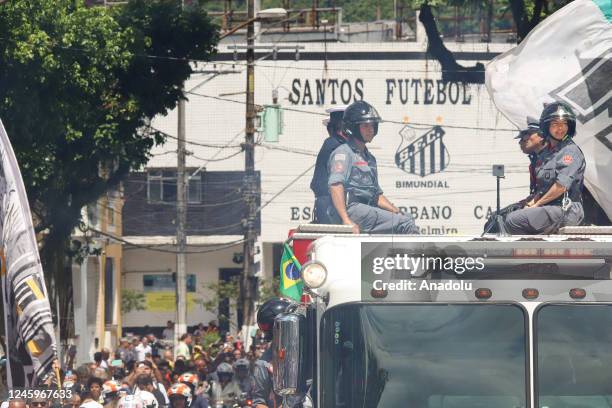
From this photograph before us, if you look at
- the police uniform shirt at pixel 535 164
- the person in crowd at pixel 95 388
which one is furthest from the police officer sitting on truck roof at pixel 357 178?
the person in crowd at pixel 95 388

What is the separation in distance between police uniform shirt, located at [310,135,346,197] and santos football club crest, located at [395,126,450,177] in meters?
39.2

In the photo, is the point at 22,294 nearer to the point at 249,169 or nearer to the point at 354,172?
the point at 354,172

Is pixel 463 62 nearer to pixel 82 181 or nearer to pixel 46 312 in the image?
pixel 82 181

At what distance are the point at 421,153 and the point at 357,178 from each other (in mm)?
40593

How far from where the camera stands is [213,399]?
1870 cm

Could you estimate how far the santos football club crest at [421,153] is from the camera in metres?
50.2

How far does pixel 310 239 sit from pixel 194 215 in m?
43.3

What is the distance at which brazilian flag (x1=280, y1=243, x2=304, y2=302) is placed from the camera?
29.5ft

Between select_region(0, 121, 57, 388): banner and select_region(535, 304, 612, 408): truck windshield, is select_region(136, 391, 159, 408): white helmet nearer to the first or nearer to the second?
select_region(0, 121, 57, 388): banner

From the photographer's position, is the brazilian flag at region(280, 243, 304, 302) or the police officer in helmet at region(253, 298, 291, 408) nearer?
the brazilian flag at region(280, 243, 304, 302)

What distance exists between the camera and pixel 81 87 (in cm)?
2038

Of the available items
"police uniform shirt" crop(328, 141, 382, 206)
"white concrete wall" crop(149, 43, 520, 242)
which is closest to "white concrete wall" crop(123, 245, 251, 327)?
"white concrete wall" crop(149, 43, 520, 242)

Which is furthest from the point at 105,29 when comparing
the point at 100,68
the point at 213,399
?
the point at 213,399

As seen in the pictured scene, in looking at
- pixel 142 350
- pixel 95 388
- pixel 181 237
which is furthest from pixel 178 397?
pixel 181 237
